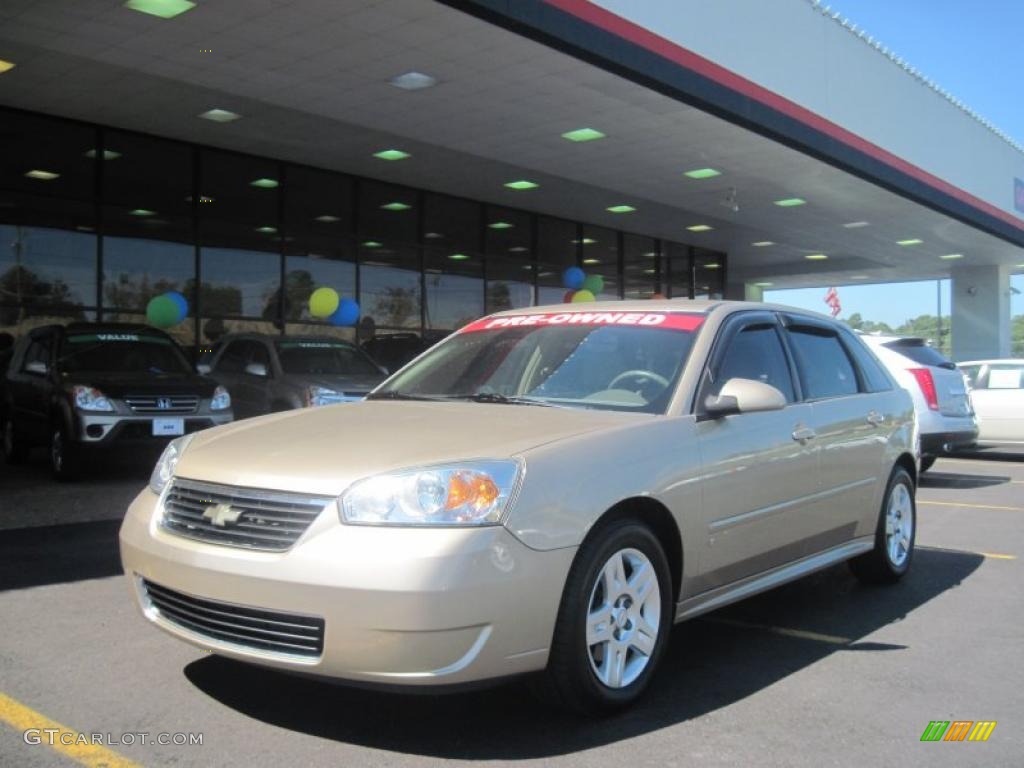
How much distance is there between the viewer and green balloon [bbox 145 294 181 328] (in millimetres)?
13352

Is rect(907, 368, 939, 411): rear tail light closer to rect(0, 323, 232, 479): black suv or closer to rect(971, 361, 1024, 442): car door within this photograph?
rect(971, 361, 1024, 442): car door

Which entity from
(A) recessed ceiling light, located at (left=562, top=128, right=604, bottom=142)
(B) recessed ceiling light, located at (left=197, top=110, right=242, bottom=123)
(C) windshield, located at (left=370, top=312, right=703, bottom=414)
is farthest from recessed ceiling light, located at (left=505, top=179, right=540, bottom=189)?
(C) windshield, located at (left=370, top=312, right=703, bottom=414)

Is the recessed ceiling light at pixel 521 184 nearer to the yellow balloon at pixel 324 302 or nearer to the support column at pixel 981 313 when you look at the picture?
the yellow balloon at pixel 324 302

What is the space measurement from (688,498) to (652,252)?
70.9 feet

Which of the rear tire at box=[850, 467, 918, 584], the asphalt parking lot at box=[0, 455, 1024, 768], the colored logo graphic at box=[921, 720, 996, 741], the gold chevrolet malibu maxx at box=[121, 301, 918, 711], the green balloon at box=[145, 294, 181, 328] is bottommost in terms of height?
the colored logo graphic at box=[921, 720, 996, 741]

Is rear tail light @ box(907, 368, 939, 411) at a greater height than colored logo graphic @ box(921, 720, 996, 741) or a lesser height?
greater

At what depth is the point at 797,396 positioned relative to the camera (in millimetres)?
5090

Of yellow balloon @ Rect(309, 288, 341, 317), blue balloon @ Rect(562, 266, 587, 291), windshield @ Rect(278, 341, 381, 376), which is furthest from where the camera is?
blue balloon @ Rect(562, 266, 587, 291)

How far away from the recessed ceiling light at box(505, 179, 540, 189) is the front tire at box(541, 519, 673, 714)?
47.3 ft

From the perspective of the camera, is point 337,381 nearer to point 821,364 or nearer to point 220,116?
point 220,116

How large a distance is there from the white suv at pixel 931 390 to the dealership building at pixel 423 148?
13.0 ft

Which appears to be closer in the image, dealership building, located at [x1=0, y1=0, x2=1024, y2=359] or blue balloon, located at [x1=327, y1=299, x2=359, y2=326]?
dealership building, located at [x1=0, y1=0, x2=1024, y2=359]

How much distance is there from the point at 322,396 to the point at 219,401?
43.8 inches

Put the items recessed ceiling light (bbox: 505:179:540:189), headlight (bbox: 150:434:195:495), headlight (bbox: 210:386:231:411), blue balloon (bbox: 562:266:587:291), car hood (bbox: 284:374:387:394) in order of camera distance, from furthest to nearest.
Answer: blue balloon (bbox: 562:266:587:291)
recessed ceiling light (bbox: 505:179:540:189)
car hood (bbox: 284:374:387:394)
headlight (bbox: 210:386:231:411)
headlight (bbox: 150:434:195:495)
